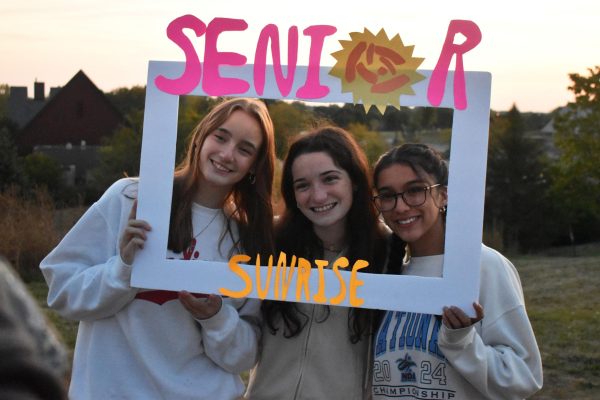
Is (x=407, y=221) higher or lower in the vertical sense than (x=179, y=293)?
higher

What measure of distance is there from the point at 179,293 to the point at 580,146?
913 inches

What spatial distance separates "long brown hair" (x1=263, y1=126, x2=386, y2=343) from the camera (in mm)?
2805

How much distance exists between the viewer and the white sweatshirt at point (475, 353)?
105 inches

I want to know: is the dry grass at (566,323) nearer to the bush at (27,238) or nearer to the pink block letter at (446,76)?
the pink block letter at (446,76)

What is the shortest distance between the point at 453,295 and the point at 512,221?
93.0 ft

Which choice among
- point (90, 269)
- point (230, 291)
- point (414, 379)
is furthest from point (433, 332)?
point (90, 269)

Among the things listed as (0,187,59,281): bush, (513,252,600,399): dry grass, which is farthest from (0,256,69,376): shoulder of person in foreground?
(0,187,59,281): bush

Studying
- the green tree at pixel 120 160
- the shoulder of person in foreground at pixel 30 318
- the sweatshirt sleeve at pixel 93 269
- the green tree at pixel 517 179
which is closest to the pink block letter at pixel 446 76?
the sweatshirt sleeve at pixel 93 269

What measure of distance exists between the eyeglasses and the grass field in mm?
3949

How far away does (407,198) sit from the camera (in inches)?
107

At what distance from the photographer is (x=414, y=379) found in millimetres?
2744

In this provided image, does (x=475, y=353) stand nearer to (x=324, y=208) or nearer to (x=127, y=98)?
(x=324, y=208)

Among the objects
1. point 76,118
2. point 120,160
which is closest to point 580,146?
point 120,160

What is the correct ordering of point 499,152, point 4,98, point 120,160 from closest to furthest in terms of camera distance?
1. point 120,160
2. point 499,152
3. point 4,98
